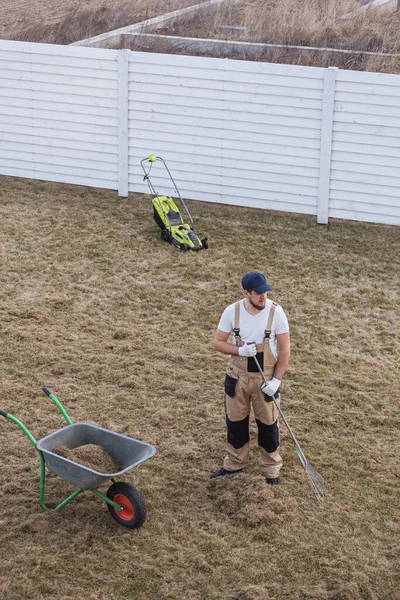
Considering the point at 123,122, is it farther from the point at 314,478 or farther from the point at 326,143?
the point at 314,478

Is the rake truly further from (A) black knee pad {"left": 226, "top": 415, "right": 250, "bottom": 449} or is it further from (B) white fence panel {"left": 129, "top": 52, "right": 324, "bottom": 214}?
(B) white fence panel {"left": 129, "top": 52, "right": 324, "bottom": 214}

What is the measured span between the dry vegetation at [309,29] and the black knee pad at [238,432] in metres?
9.55

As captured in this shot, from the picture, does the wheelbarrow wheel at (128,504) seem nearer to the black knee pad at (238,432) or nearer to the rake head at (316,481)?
the black knee pad at (238,432)

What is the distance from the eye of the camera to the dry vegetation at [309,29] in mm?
15250

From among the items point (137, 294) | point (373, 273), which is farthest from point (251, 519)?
point (373, 273)

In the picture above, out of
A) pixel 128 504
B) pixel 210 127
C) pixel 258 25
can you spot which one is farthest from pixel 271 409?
pixel 258 25

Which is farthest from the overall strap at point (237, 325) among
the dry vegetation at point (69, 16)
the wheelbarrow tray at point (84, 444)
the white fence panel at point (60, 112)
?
the dry vegetation at point (69, 16)

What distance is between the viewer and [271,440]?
21.1 ft

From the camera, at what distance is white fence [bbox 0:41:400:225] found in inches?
435

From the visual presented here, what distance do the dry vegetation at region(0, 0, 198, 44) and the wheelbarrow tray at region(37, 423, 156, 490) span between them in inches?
526

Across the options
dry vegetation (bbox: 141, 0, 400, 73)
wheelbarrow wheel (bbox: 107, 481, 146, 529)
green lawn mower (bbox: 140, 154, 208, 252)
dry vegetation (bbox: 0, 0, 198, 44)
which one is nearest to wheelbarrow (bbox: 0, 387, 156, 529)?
wheelbarrow wheel (bbox: 107, 481, 146, 529)

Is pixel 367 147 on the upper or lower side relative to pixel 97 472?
upper

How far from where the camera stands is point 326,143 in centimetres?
1118

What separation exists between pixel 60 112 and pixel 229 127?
2556 millimetres
